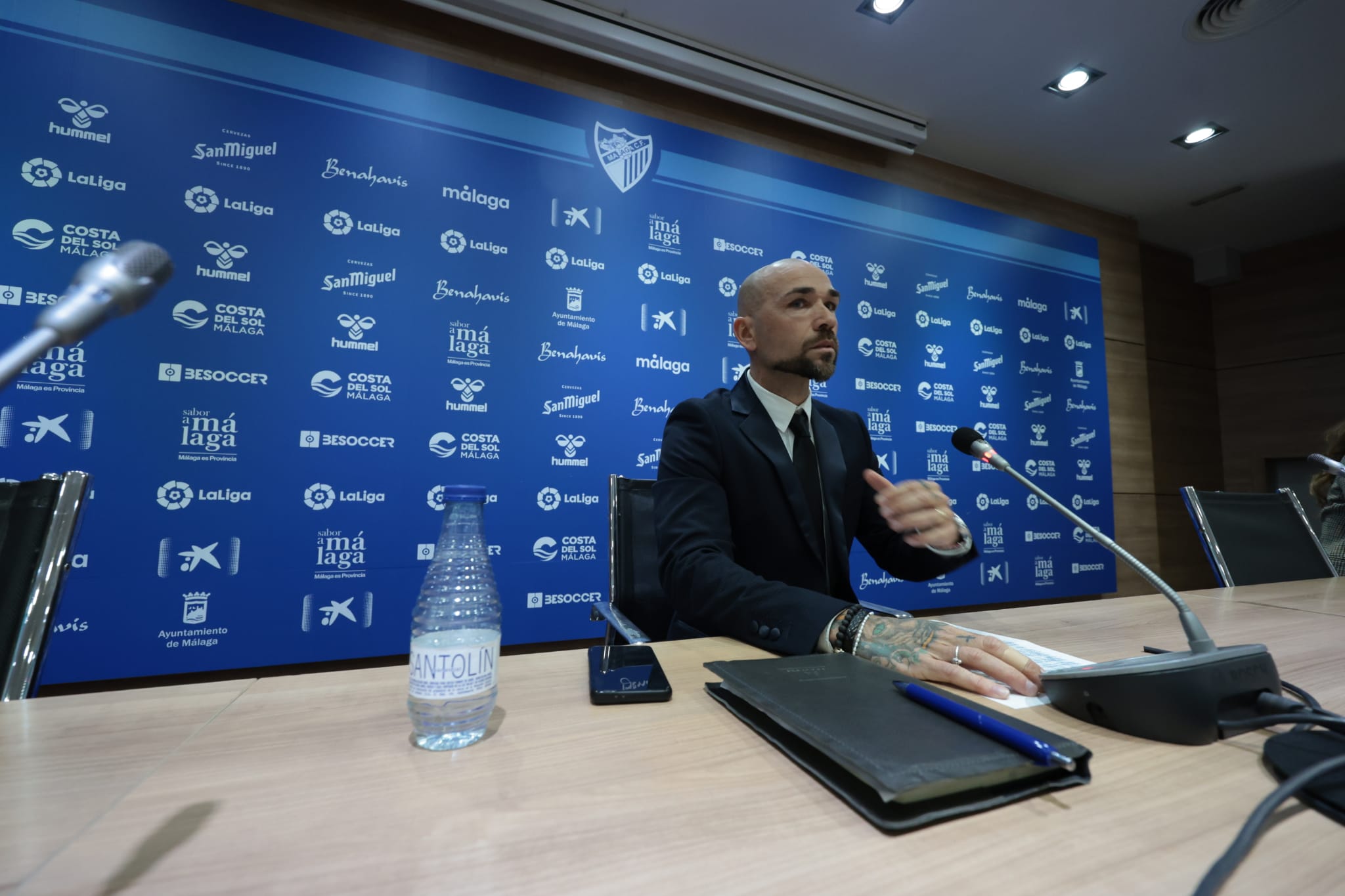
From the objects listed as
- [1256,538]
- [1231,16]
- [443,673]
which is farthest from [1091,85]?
[443,673]

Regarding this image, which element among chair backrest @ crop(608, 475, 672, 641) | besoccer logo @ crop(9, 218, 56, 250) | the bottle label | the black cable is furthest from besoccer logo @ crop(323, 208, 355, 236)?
the black cable

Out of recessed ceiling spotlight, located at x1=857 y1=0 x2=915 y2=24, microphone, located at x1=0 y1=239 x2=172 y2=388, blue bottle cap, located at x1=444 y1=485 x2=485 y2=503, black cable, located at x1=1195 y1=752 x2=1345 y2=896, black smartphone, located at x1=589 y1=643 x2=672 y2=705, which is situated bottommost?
black smartphone, located at x1=589 y1=643 x2=672 y2=705

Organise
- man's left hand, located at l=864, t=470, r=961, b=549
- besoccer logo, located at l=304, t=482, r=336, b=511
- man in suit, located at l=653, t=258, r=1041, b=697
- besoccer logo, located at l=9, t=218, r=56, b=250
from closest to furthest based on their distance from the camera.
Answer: man in suit, located at l=653, t=258, r=1041, b=697
man's left hand, located at l=864, t=470, r=961, b=549
besoccer logo, located at l=9, t=218, r=56, b=250
besoccer logo, located at l=304, t=482, r=336, b=511

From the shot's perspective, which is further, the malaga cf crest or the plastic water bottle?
the malaga cf crest

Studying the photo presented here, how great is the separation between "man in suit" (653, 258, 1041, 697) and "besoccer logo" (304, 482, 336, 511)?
1377 mm

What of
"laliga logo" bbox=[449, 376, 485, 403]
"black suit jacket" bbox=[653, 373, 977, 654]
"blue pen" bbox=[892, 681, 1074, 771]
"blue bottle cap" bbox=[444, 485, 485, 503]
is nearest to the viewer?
"blue pen" bbox=[892, 681, 1074, 771]

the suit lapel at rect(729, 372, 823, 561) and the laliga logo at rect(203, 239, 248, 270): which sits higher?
the laliga logo at rect(203, 239, 248, 270)

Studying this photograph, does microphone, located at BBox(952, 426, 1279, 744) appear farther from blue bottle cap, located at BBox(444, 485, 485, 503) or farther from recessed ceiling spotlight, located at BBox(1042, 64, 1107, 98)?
recessed ceiling spotlight, located at BBox(1042, 64, 1107, 98)

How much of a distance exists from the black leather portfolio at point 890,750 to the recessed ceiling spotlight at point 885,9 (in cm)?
300

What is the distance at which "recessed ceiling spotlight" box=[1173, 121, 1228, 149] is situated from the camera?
3.38 metres

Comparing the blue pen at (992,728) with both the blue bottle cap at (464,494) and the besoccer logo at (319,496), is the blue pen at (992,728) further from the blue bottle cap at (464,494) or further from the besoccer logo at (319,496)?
the besoccer logo at (319,496)

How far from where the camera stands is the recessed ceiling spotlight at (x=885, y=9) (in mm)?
2465

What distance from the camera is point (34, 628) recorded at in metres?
0.88

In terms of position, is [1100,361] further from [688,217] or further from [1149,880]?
[1149,880]
